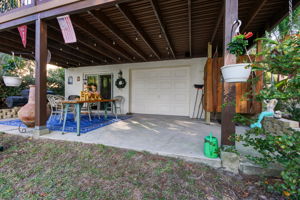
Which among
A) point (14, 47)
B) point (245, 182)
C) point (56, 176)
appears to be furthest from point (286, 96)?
point (14, 47)

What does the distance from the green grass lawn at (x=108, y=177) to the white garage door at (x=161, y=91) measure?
3.79 m

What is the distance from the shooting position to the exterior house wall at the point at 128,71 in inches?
202

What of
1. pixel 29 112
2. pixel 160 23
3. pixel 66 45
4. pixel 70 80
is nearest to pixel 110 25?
pixel 160 23

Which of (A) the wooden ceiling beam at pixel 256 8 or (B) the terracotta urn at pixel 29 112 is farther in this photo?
(B) the terracotta urn at pixel 29 112

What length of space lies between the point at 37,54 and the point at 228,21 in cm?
337

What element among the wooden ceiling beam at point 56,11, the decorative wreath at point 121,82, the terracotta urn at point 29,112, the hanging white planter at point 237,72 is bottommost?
the terracotta urn at point 29,112

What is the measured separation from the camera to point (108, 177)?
61.4 inches

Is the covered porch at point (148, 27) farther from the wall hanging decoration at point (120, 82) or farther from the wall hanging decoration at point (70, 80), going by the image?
the wall hanging decoration at point (70, 80)

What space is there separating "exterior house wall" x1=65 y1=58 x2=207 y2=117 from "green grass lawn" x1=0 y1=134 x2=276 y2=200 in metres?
3.78

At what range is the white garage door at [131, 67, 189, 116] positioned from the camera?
545 cm

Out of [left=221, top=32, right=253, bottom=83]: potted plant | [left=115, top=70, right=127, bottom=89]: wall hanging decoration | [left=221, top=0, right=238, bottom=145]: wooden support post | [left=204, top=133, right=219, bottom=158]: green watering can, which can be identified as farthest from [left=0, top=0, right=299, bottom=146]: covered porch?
[left=115, top=70, right=127, bottom=89]: wall hanging decoration

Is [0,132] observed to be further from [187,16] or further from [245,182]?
[187,16]

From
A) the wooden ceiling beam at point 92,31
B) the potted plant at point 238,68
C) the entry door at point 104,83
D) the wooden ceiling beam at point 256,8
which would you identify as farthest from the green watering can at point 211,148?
the entry door at point 104,83

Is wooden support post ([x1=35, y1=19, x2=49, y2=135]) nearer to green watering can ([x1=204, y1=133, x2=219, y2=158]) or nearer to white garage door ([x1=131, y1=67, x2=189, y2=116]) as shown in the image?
green watering can ([x1=204, y1=133, x2=219, y2=158])
